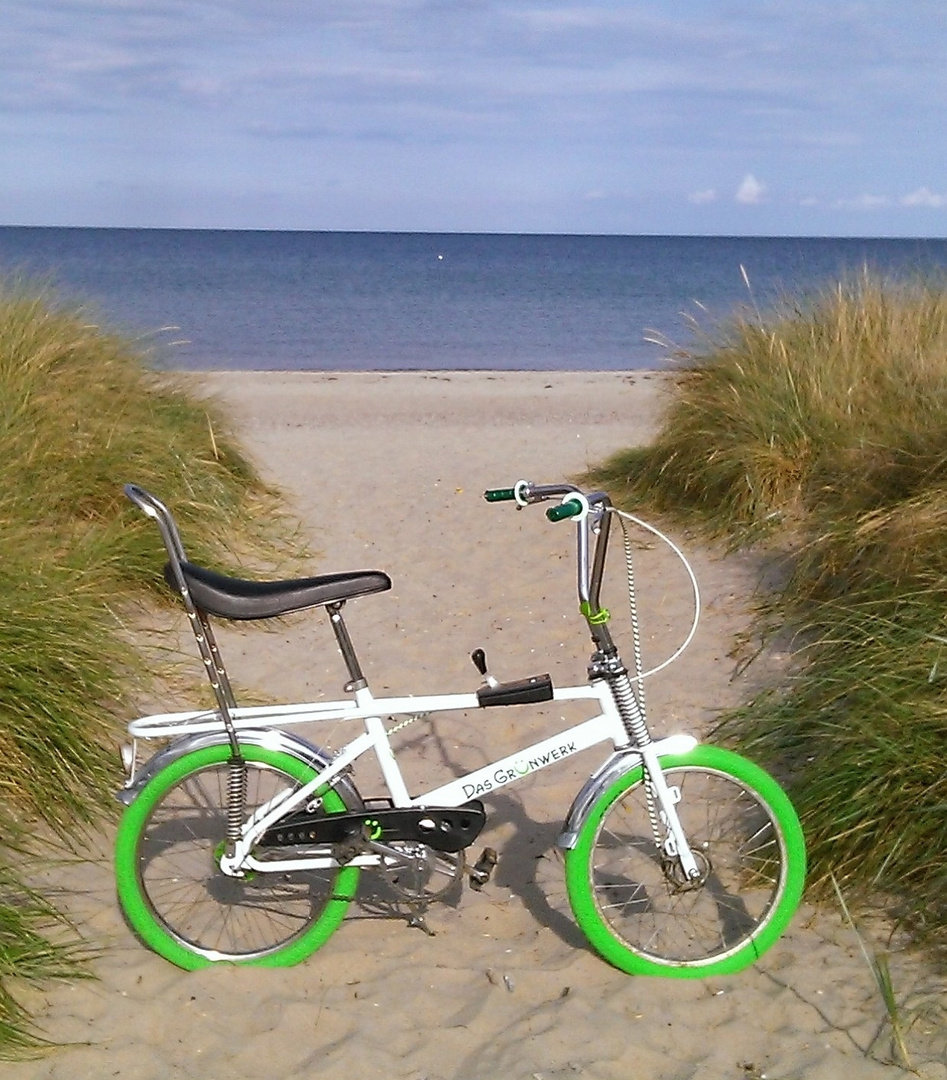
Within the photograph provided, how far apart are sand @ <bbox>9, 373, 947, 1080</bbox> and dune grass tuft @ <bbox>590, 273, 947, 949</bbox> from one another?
29 cm

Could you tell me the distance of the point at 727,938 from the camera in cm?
367

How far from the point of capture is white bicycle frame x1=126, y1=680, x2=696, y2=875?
3.32 m

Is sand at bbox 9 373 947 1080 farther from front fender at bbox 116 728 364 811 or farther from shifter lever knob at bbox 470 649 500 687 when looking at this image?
shifter lever knob at bbox 470 649 500 687

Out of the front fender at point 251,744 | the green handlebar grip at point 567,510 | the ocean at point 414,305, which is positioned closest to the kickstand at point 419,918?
the front fender at point 251,744

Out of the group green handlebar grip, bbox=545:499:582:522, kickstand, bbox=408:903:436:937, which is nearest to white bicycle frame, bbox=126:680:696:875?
kickstand, bbox=408:903:436:937

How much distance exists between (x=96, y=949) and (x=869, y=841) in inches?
86.4

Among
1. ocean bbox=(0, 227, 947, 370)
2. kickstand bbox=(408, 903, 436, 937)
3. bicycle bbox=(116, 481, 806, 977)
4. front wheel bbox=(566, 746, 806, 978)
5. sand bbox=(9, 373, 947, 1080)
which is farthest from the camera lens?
ocean bbox=(0, 227, 947, 370)

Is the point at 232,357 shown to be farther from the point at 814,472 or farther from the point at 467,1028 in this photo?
the point at 467,1028

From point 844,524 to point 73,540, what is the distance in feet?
11.3

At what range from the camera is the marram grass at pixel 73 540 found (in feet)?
13.0

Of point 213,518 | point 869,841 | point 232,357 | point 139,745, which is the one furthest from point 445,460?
point 232,357

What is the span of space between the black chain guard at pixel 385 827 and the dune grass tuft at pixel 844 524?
1070 mm

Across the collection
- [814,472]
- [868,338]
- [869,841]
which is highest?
[868,338]

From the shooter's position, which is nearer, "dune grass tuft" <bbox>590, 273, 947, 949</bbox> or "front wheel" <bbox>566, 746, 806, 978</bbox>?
"front wheel" <bbox>566, 746, 806, 978</bbox>
